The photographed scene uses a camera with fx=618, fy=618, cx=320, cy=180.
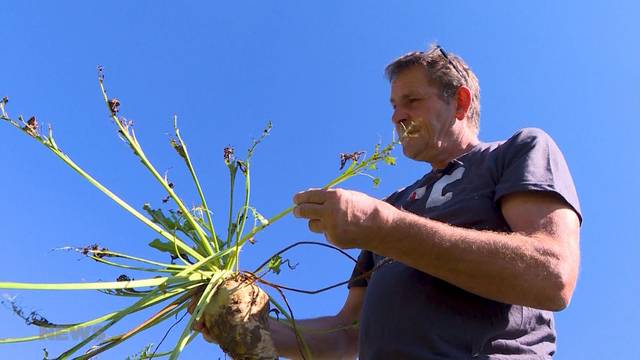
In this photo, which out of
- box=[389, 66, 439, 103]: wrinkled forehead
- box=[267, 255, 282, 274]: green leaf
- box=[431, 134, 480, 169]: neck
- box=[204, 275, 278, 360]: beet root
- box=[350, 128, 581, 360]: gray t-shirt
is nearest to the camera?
box=[350, 128, 581, 360]: gray t-shirt

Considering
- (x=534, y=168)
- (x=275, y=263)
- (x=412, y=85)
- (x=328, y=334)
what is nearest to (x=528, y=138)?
(x=534, y=168)

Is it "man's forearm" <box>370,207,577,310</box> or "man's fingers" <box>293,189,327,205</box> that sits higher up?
"man's fingers" <box>293,189,327,205</box>

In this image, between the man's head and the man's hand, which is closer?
the man's hand

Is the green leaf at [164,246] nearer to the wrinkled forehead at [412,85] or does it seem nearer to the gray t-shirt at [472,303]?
the gray t-shirt at [472,303]

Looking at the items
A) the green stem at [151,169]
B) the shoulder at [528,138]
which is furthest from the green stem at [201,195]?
the shoulder at [528,138]

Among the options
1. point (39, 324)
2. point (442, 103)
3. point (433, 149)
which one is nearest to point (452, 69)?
point (442, 103)

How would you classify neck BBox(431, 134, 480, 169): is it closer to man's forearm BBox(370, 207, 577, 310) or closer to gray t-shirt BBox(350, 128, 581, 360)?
gray t-shirt BBox(350, 128, 581, 360)

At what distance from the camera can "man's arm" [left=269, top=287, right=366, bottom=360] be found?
2.87 m

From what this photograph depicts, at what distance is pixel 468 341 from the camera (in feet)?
7.55

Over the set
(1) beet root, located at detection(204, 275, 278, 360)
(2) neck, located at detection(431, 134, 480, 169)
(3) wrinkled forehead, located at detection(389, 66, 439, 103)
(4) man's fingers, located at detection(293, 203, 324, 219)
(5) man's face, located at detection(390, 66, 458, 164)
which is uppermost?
(3) wrinkled forehead, located at detection(389, 66, 439, 103)

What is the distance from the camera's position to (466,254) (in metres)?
2.11

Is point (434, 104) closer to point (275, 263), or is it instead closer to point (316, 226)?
point (275, 263)

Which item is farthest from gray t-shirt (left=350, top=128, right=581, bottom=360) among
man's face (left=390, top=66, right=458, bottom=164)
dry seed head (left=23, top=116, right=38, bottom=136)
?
dry seed head (left=23, top=116, right=38, bottom=136)

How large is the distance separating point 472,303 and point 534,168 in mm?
588
